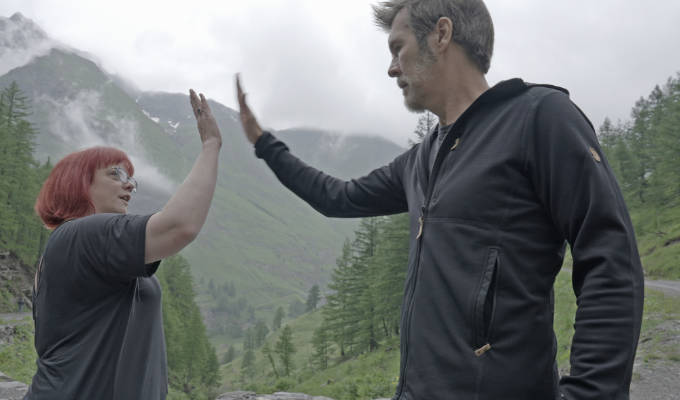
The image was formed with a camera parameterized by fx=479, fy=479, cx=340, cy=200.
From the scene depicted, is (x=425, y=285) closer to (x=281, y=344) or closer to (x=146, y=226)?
(x=146, y=226)

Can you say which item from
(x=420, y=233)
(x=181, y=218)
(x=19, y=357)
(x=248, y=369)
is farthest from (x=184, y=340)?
(x=420, y=233)

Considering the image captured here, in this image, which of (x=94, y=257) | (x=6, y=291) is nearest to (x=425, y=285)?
(x=94, y=257)

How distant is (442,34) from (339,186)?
4.86ft

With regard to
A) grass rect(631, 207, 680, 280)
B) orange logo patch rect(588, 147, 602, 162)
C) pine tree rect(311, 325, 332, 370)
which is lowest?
pine tree rect(311, 325, 332, 370)

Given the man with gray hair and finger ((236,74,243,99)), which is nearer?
the man with gray hair

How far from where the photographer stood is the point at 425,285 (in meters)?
2.39

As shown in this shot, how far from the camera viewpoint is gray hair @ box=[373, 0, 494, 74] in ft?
8.54

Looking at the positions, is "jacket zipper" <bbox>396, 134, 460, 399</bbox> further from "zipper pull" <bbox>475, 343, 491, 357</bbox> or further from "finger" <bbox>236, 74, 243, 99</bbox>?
"finger" <bbox>236, 74, 243, 99</bbox>

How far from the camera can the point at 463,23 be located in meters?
2.61

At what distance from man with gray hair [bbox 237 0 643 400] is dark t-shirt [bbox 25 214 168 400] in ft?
5.64

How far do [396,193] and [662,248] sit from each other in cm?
4175

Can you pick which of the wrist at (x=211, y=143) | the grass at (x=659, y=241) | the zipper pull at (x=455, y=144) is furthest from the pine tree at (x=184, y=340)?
the zipper pull at (x=455, y=144)

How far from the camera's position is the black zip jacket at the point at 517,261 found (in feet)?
6.14

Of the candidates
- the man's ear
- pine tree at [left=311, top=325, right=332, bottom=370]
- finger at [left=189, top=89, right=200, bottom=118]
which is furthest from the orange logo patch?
pine tree at [left=311, top=325, right=332, bottom=370]
